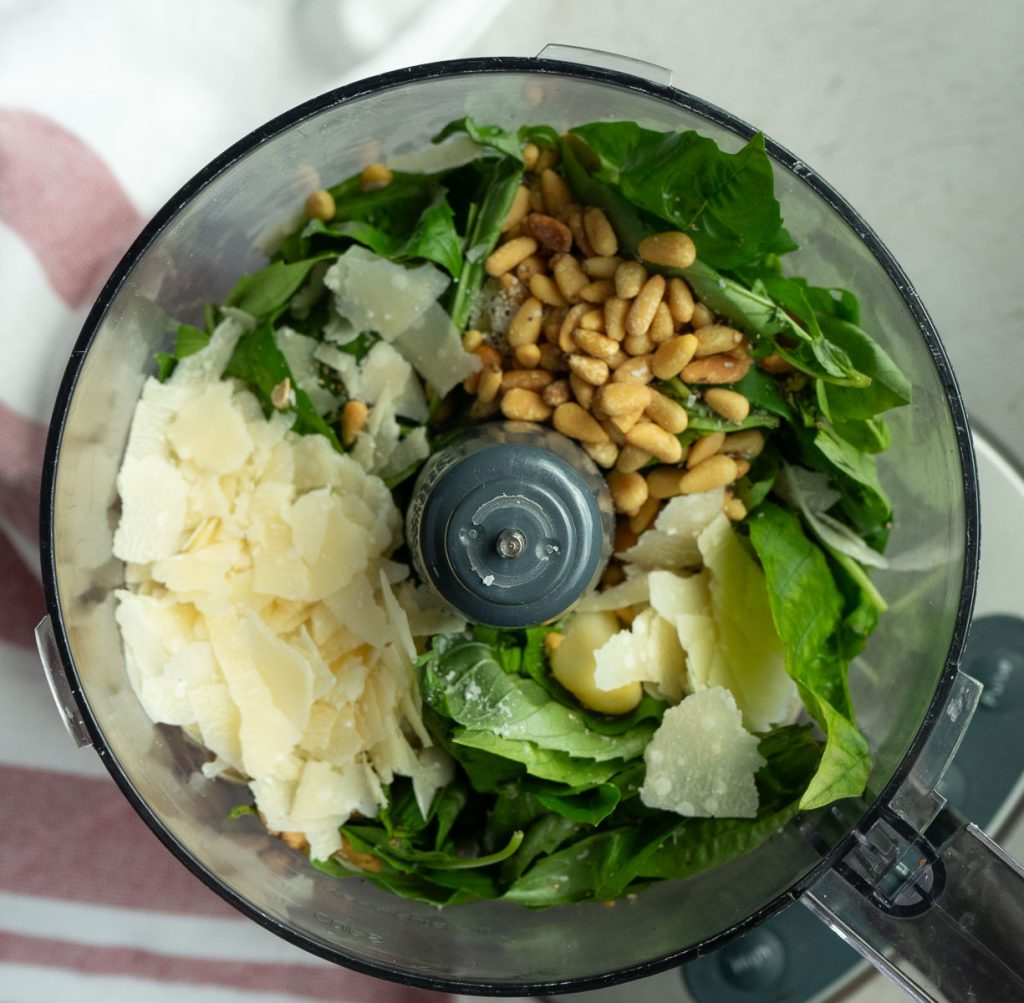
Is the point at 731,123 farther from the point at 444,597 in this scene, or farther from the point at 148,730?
the point at 148,730

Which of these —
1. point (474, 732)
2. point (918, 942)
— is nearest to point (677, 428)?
point (474, 732)

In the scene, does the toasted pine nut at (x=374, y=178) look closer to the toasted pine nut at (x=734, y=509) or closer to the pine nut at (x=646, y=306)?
the pine nut at (x=646, y=306)

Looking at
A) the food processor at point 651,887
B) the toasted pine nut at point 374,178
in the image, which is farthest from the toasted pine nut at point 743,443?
the toasted pine nut at point 374,178

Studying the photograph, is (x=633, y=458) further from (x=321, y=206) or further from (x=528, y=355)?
(x=321, y=206)

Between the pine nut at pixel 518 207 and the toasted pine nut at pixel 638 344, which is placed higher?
the pine nut at pixel 518 207

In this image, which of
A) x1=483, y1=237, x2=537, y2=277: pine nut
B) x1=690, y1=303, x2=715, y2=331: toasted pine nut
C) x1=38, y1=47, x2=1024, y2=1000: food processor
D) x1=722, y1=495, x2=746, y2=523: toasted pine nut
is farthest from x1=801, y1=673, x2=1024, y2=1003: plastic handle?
x1=483, y1=237, x2=537, y2=277: pine nut

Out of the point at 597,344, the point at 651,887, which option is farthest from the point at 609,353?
the point at 651,887
